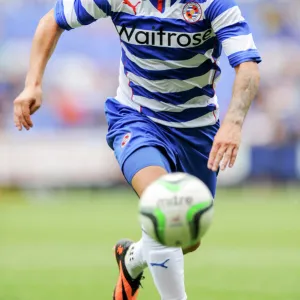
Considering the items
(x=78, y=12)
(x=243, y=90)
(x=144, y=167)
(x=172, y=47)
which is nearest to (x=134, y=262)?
(x=144, y=167)

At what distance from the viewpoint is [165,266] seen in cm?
583

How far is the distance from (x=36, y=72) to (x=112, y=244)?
22.3ft

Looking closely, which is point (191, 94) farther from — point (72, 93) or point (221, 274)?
point (72, 93)

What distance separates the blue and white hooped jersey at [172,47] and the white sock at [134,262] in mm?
932

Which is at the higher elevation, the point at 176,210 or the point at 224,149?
the point at 224,149

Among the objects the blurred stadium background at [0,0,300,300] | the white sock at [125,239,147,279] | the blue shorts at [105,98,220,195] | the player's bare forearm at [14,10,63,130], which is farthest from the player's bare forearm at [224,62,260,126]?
the blurred stadium background at [0,0,300,300]

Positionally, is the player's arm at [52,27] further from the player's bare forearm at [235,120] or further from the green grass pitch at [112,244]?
the green grass pitch at [112,244]

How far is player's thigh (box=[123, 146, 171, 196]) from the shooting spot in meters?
5.94

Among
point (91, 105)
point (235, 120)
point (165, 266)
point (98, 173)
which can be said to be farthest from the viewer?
point (91, 105)

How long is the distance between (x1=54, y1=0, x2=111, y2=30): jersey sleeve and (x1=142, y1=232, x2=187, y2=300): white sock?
1538mm

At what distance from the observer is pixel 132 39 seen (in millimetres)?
6453

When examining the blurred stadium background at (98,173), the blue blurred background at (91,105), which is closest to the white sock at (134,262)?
the blurred stadium background at (98,173)

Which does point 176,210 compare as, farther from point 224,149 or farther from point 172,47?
point 172,47

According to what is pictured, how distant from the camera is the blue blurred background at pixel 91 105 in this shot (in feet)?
73.9
